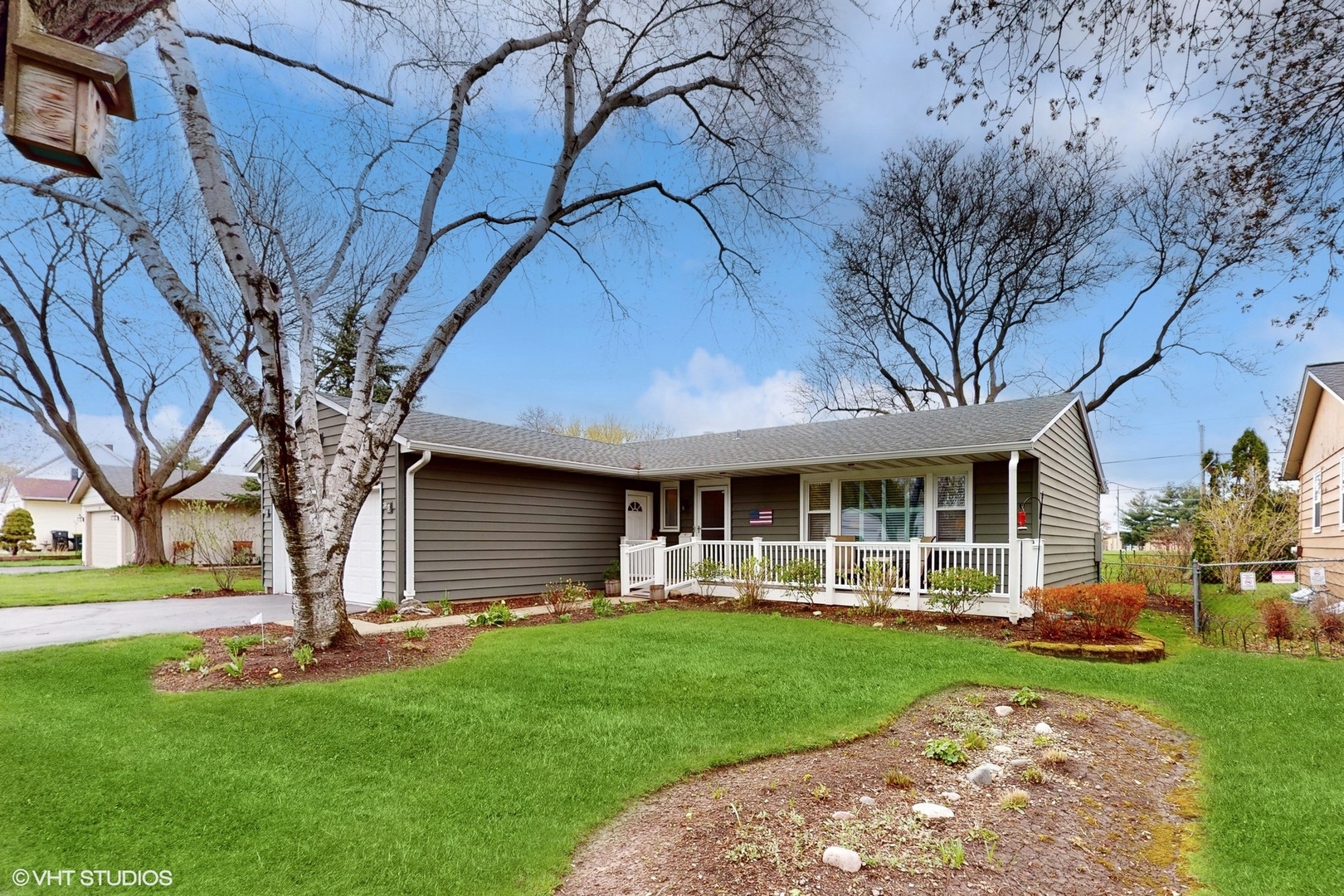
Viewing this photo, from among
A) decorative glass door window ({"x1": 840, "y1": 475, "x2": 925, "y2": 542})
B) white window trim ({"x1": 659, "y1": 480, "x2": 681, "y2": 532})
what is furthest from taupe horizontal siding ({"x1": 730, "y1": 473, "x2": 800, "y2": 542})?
white window trim ({"x1": 659, "y1": 480, "x2": 681, "y2": 532})

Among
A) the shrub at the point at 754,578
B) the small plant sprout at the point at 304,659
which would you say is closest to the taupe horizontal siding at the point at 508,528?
the shrub at the point at 754,578

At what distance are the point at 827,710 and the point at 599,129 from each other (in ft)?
21.6

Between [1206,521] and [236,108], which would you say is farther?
[1206,521]

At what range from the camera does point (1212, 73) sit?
334 cm

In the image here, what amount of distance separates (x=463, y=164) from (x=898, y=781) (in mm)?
7538

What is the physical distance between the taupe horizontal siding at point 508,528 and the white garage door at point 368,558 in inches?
32.5

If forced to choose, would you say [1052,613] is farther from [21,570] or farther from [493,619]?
[21,570]

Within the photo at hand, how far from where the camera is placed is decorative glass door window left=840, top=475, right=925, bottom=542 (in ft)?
37.8

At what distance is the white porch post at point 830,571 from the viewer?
10.5m

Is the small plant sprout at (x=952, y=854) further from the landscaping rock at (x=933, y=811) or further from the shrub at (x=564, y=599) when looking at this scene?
the shrub at (x=564, y=599)

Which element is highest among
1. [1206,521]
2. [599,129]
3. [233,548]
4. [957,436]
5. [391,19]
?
[599,129]

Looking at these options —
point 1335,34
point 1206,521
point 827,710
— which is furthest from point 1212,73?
point 1206,521

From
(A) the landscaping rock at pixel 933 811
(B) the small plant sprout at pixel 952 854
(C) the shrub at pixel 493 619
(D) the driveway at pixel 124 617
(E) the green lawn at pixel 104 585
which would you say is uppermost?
(B) the small plant sprout at pixel 952 854

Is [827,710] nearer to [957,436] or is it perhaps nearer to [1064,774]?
[1064,774]
